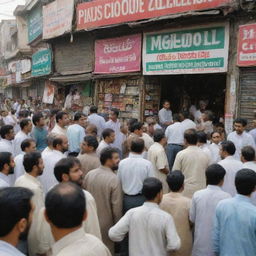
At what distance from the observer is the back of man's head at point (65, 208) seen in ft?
7.18

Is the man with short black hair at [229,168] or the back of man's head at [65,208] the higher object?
the back of man's head at [65,208]

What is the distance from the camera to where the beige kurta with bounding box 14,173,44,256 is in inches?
137

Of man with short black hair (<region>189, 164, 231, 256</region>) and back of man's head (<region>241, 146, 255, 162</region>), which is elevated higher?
back of man's head (<region>241, 146, 255, 162</region>)

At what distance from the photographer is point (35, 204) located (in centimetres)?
362

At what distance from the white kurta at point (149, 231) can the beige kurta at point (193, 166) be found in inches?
81.6

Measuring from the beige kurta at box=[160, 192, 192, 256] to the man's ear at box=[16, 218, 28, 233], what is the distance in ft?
6.73

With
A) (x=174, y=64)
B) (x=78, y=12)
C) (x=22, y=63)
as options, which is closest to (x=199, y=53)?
(x=174, y=64)

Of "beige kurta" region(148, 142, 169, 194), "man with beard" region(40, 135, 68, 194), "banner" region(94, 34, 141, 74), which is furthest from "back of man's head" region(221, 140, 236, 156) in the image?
"banner" region(94, 34, 141, 74)

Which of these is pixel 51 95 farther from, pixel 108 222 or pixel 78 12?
pixel 108 222

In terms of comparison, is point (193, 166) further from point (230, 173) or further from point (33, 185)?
point (33, 185)

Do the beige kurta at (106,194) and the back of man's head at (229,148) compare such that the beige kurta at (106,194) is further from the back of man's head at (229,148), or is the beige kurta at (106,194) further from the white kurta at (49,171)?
the back of man's head at (229,148)

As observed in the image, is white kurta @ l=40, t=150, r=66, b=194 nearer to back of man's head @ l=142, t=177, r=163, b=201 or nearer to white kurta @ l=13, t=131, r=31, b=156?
white kurta @ l=13, t=131, r=31, b=156

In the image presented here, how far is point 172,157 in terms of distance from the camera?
335 inches

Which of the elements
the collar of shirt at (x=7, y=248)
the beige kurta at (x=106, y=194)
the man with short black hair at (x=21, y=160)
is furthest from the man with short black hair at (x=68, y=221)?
the man with short black hair at (x=21, y=160)
